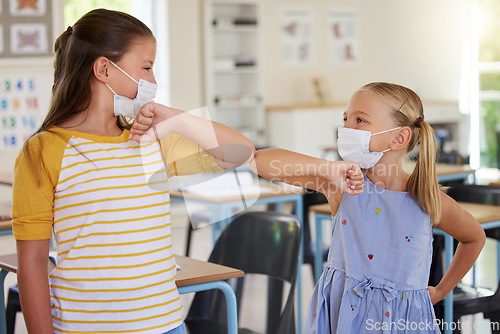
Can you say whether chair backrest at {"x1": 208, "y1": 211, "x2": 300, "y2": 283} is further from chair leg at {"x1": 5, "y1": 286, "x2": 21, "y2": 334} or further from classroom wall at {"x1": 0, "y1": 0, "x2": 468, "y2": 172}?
classroom wall at {"x1": 0, "y1": 0, "x2": 468, "y2": 172}

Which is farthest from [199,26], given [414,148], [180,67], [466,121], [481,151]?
[414,148]

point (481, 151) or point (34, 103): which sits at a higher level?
point (34, 103)

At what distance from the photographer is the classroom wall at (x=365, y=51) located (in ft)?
21.9

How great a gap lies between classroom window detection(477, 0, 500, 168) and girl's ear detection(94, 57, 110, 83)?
7.90m

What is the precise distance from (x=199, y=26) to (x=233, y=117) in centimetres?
104

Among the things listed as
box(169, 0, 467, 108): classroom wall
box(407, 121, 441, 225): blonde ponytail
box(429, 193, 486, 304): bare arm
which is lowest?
box(429, 193, 486, 304): bare arm

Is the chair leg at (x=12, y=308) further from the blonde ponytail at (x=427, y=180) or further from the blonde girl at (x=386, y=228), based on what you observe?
the blonde ponytail at (x=427, y=180)

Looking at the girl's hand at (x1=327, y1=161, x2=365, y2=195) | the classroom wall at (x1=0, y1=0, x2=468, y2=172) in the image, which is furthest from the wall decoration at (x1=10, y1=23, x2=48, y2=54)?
the girl's hand at (x1=327, y1=161, x2=365, y2=195)

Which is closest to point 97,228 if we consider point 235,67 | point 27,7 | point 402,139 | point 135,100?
point 135,100

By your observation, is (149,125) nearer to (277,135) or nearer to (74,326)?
(74,326)

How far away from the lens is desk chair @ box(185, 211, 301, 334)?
220 centimetres

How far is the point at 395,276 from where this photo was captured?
1.62m

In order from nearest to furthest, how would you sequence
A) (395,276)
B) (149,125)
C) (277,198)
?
(149,125) → (395,276) → (277,198)

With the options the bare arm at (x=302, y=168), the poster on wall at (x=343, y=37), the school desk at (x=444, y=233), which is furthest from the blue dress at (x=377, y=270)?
the poster on wall at (x=343, y=37)
